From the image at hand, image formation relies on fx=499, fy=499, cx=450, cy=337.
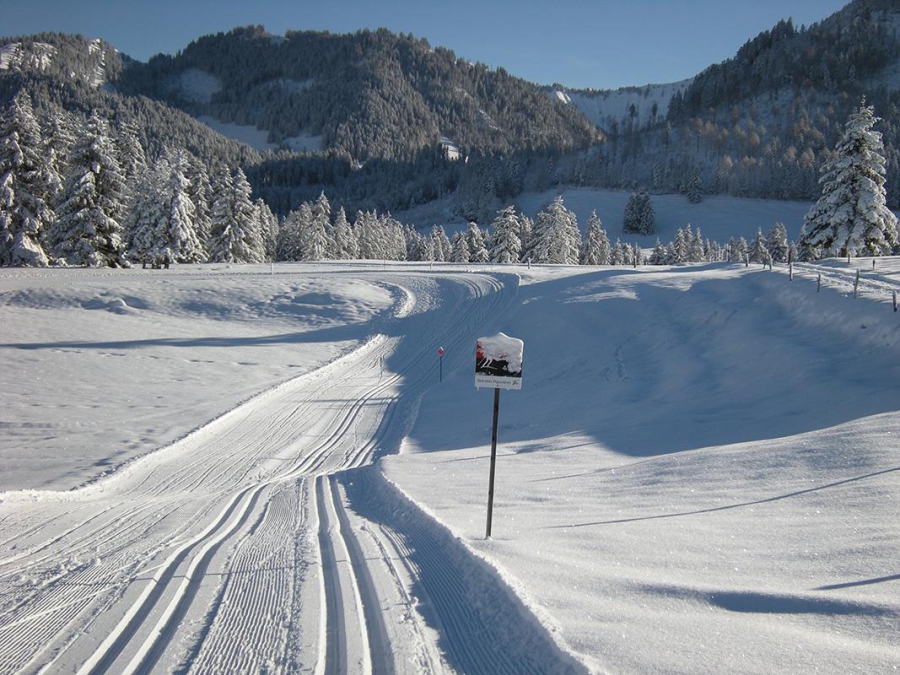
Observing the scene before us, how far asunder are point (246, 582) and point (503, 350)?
3860 mm

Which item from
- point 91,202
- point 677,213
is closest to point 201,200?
point 91,202

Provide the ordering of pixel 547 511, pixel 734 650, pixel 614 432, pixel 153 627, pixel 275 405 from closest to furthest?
pixel 734 650, pixel 153 627, pixel 547 511, pixel 614 432, pixel 275 405

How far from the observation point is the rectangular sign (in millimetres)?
6242

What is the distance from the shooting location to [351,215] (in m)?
163

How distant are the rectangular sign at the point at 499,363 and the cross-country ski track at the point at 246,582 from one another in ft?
6.53

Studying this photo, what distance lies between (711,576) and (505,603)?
6.97 feet

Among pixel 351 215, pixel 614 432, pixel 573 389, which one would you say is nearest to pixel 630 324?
pixel 573 389

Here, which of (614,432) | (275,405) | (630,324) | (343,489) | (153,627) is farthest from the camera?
(630,324)

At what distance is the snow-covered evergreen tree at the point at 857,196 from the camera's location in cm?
3266

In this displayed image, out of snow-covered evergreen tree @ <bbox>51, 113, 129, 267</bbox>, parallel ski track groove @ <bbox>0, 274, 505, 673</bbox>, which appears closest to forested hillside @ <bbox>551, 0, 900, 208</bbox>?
snow-covered evergreen tree @ <bbox>51, 113, 129, 267</bbox>

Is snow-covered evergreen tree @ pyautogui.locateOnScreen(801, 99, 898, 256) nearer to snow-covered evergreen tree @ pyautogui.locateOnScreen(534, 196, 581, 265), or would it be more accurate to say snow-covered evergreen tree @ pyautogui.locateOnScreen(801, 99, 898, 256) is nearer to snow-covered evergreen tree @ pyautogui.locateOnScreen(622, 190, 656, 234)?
snow-covered evergreen tree @ pyautogui.locateOnScreen(534, 196, 581, 265)

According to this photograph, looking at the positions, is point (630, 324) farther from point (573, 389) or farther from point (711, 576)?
point (711, 576)

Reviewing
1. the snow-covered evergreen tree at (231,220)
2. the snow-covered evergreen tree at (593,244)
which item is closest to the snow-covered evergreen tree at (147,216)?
the snow-covered evergreen tree at (231,220)

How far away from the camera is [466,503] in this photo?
8359 millimetres
